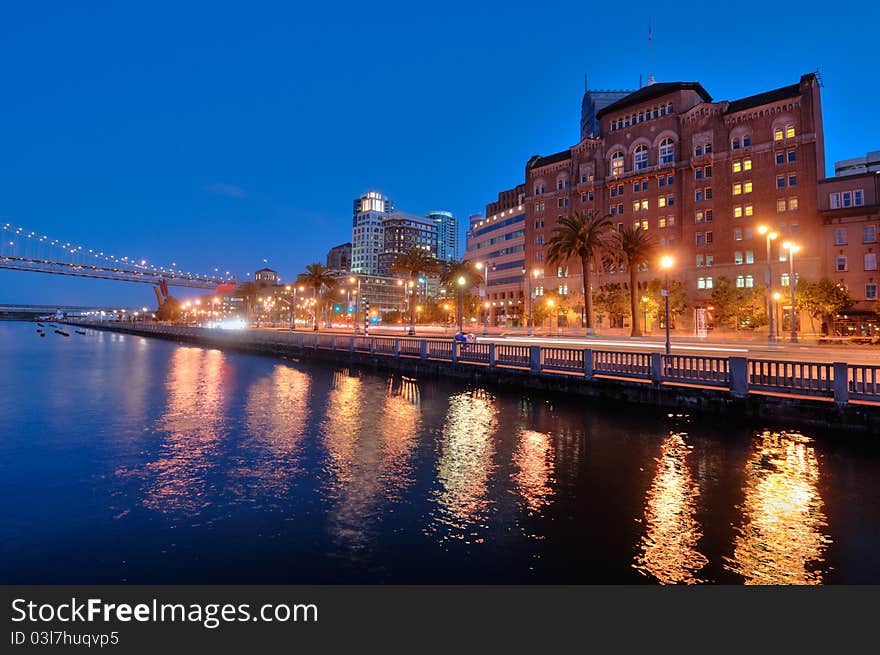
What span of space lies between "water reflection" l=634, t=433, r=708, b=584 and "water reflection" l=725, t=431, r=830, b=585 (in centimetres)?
55

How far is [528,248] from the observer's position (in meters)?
93.7

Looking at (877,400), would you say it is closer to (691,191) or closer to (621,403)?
(621,403)

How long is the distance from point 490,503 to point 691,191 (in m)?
74.4

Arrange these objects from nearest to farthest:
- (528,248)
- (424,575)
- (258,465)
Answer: (424,575) < (258,465) < (528,248)

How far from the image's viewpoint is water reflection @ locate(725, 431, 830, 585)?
6.19m

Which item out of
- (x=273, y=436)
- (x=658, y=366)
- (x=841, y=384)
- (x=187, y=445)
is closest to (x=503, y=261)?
(x=658, y=366)

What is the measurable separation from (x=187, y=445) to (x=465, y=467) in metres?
8.13

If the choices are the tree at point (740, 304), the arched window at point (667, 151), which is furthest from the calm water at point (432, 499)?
the arched window at point (667, 151)

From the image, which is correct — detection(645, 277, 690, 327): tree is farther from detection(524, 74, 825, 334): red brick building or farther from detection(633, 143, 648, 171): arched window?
detection(633, 143, 648, 171): arched window

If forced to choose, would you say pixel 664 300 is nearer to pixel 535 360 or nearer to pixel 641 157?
pixel 641 157

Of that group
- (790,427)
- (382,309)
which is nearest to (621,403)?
(790,427)

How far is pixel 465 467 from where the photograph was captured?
11016 millimetres

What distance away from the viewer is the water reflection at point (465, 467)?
8047 mm

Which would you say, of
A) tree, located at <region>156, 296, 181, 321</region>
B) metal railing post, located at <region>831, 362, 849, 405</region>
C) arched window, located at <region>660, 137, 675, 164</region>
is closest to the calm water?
→ metal railing post, located at <region>831, 362, 849, 405</region>
